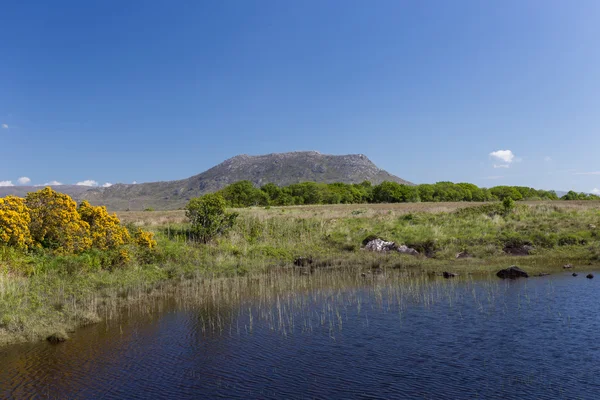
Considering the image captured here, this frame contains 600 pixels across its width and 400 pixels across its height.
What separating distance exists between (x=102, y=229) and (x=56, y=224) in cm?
251

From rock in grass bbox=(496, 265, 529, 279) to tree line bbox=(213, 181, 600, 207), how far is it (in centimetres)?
6945

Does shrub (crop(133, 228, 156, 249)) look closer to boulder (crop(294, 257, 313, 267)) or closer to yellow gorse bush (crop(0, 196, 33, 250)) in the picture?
yellow gorse bush (crop(0, 196, 33, 250))

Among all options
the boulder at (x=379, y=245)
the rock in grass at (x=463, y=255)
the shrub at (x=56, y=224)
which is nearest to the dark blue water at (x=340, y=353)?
the shrub at (x=56, y=224)

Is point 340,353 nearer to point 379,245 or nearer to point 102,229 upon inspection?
point 102,229

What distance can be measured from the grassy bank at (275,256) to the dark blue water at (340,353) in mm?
2797

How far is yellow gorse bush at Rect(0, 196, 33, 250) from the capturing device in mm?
21578

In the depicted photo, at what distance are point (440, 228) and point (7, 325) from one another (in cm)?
3136

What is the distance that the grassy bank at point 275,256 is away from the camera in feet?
58.0

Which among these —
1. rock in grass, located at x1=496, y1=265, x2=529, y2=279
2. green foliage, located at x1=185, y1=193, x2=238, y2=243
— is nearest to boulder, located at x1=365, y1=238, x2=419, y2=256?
rock in grass, located at x1=496, y1=265, x2=529, y2=279

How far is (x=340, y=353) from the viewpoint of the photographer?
1269 centimetres

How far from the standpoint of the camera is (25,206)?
77.2 feet

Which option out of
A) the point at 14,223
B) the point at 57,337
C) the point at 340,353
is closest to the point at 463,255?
the point at 340,353

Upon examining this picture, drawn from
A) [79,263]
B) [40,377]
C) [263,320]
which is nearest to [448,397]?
[263,320]

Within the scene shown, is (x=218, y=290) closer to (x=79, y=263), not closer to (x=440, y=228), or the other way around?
(x=79, y=263)
